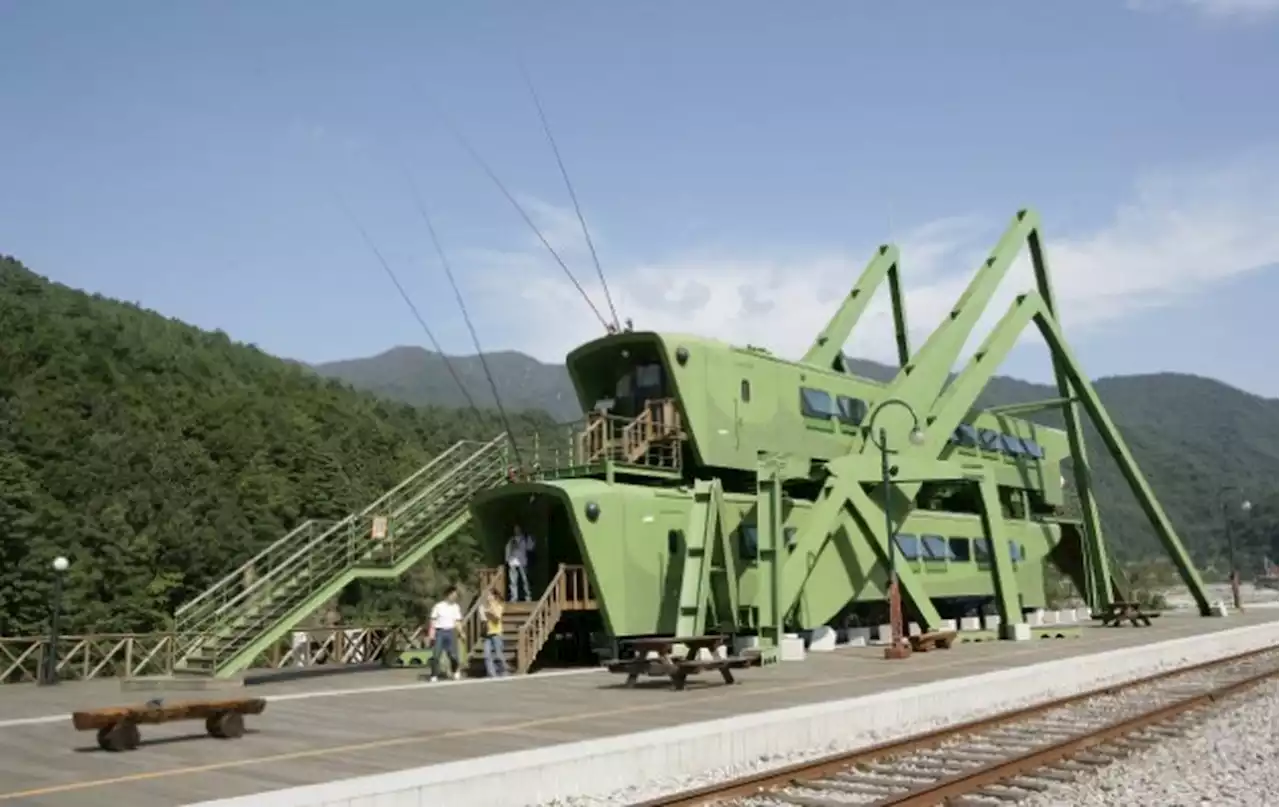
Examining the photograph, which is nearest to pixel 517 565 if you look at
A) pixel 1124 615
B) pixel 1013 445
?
pixel 1124 615

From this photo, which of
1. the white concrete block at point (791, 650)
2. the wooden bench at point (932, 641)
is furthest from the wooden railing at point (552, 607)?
the wooden bench at point (932, 641)

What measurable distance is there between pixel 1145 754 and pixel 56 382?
71.1 metres

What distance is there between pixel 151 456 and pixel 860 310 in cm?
4769

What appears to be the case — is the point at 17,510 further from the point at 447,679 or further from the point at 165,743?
the point at 165,743

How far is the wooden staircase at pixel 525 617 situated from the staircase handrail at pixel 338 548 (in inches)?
108

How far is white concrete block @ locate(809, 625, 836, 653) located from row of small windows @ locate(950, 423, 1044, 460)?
30.5ft

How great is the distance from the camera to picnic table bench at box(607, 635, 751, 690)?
661 inches

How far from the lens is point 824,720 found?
13.0 metres

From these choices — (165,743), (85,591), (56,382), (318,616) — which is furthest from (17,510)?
(165,743)

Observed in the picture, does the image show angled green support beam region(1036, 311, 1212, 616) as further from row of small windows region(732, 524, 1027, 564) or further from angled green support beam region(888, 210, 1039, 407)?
row of small windows region(732, 524, 1027, 564)

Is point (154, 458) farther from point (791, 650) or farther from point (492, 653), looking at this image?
point (791, 650)

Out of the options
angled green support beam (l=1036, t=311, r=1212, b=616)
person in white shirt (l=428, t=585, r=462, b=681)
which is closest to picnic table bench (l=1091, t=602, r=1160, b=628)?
angled green support beam (l=1036, t=311, r=1212, b=616)

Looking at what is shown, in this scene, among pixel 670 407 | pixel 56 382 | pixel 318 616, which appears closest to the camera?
pixel 670 407

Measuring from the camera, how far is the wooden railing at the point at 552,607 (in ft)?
70.1
